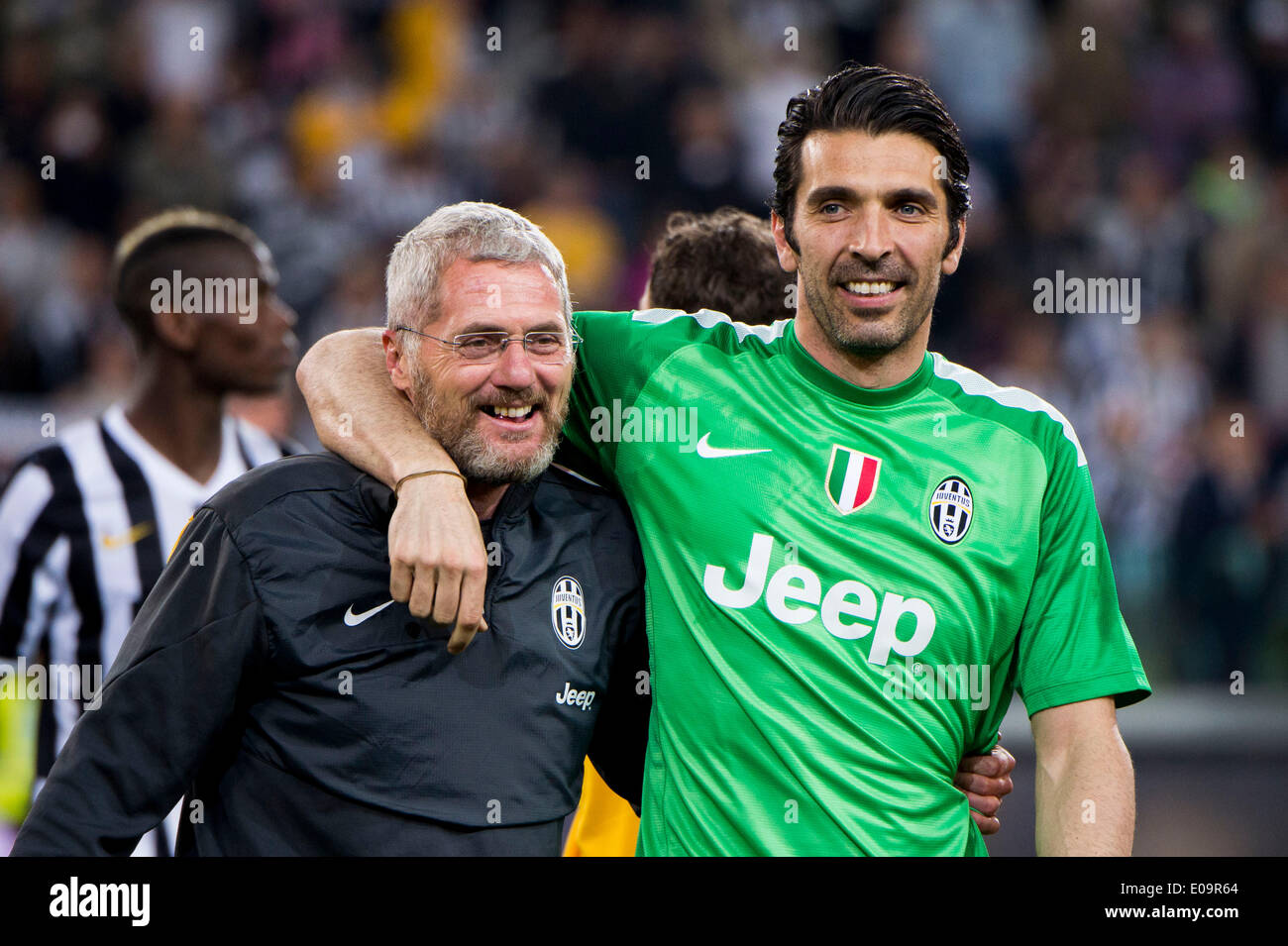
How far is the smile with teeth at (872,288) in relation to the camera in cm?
261

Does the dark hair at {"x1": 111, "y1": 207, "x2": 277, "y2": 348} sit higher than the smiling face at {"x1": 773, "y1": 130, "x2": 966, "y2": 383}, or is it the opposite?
the dark hair at {"x1": 111, "y1": 207, "x2": 277, "y2": 348}

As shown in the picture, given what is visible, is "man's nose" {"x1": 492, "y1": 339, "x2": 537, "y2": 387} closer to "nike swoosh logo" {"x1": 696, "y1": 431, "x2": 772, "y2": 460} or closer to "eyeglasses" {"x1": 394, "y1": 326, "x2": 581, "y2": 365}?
"eyeglasses" {"x1": 394, "y1": 326, "x2": 581, "y2": 365}

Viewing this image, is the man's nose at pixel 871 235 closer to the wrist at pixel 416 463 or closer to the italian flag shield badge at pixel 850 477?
the italian flag shield badge at pixel 850 477

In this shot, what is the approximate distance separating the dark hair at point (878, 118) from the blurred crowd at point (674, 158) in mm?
4993

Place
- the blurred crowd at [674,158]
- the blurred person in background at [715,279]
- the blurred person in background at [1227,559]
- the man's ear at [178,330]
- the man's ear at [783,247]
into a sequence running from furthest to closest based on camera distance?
the blurred crowd at [674,158]
the blurred person in background at [1227,559]
the man's ear at [178,330]
the blurred person in background at [715,279]
the man's ear at [783,247]

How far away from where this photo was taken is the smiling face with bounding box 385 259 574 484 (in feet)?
8.46

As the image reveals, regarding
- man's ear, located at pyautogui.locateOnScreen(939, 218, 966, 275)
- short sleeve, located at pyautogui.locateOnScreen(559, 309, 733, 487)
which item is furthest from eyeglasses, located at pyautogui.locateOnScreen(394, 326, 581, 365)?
man's ear, located at pyautogui.locateOnScreen(939, 218, 966, 275)

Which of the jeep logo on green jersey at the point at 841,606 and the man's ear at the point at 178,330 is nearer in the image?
the jeep logo on green jersey at the point at 841,606

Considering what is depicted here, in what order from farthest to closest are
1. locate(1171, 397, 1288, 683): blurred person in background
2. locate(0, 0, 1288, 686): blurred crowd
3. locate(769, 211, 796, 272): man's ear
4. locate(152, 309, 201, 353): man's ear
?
1. locate(0, 0, 1288, 686): blurred crowd
2. locate(1171, 397, 1288, 683): blurred person in background
3. locate(152, 309, 201, 353): man's ear
4. locate(769, 211, 796, 272): man's ear

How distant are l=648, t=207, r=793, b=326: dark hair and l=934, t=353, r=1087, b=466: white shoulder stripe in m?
0.63

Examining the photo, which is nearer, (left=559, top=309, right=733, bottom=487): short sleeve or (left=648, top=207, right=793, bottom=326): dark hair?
(left=559, top=309, right=733, bottom=487): short sleeve

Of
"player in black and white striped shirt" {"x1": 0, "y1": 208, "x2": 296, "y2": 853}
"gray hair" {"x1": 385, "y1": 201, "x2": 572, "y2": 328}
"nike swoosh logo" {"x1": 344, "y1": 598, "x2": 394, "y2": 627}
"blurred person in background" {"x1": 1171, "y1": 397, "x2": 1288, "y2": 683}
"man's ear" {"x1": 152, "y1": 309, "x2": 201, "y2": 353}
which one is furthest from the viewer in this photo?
"blurred person in background" {"x1": 1171, "y1": 397, "x2": 1288, "y2": 683}

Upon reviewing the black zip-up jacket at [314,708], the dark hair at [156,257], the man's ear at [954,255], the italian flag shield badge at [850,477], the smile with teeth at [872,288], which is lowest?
the black zip-up jacket at [314,708]

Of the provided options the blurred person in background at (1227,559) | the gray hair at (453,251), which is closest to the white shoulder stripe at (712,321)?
the gray hair at (453,251)
